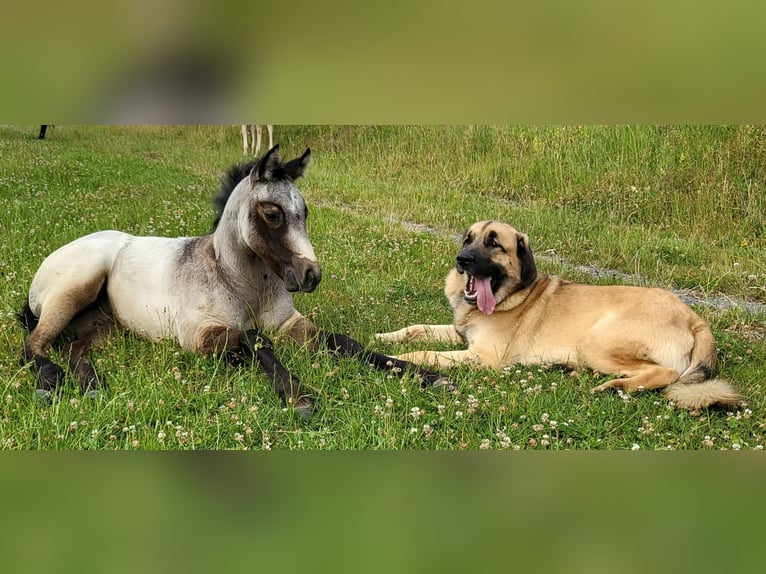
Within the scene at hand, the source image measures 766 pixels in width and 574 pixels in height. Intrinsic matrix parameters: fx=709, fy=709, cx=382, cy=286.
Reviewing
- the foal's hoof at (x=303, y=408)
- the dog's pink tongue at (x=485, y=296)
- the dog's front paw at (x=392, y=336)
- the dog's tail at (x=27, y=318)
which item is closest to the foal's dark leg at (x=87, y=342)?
the dog's tail at (x=27, y=318)

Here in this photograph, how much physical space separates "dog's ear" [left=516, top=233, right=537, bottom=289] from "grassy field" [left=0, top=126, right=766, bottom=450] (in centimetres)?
7

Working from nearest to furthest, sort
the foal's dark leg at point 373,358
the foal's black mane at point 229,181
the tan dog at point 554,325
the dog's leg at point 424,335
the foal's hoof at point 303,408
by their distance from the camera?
the foal's hoof at point 303,408
the foal's dark leg at point 373,358
the foal's black mane at point 229,181
the tan dog at point 554,325
the dog's leg at point 424,335

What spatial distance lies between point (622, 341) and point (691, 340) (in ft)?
0.89

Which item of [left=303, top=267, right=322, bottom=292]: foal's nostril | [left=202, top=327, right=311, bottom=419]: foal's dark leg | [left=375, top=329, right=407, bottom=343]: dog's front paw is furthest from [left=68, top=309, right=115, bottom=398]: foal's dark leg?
[left=375, top=329, right=407, bottom=343]: dog's front paw

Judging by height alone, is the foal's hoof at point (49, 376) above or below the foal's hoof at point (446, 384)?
above

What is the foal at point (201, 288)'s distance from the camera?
2.48m

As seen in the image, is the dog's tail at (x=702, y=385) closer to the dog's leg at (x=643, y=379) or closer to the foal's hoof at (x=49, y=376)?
the dog's leg at (x=643, y=379)

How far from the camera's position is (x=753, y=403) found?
2.50m

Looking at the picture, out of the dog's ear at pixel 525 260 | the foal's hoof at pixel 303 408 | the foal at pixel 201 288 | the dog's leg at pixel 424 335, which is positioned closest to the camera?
the foal's hoof at pixel 303 408

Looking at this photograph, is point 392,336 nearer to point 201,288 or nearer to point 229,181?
point 201,288

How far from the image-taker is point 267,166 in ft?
8.13

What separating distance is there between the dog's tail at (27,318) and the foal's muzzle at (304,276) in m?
1.16

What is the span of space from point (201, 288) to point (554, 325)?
154 cm
